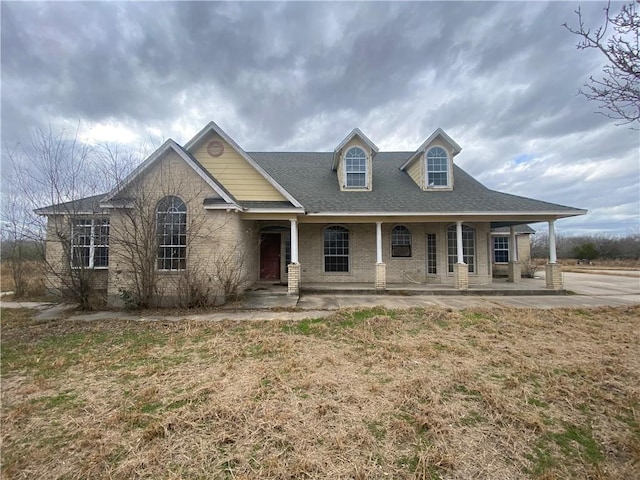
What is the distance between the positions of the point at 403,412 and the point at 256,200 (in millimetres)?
9881

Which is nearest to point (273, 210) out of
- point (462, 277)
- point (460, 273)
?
point (460, 273)

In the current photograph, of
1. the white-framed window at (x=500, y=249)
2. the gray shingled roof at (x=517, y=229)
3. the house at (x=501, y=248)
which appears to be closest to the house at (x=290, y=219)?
the house at (x=501, y=248)

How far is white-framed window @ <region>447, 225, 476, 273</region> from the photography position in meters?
14.0

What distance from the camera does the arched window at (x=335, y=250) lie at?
14305 millimetres

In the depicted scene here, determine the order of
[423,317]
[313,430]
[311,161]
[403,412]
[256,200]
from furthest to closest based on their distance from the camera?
[311,161] < [256,200] < [423,317] < [403,412] < [313,430]

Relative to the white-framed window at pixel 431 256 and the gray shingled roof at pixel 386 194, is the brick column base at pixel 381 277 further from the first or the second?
the white-framed window at pixel 431 256

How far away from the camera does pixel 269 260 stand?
14773 mm

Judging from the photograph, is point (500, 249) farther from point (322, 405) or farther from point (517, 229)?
point (322, 405)

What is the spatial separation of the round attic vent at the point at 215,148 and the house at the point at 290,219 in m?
0.04

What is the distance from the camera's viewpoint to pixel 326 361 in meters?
5.04

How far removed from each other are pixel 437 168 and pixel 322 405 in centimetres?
1359

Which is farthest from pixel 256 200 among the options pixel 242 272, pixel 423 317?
pixel 423 317

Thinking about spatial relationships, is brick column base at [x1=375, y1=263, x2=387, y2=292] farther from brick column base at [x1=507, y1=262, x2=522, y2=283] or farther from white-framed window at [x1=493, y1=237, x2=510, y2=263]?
white-framed window at [x1=493, y1=237, x2=510, y2=263]

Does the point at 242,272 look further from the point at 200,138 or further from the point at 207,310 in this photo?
the point at 200,138
